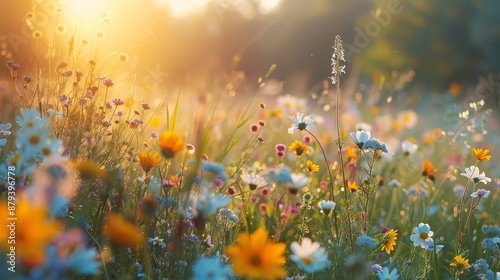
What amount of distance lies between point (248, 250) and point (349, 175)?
2045mm

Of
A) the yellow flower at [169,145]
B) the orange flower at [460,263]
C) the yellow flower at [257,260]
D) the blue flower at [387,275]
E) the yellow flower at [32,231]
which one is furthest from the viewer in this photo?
the orange flower at [460,263]

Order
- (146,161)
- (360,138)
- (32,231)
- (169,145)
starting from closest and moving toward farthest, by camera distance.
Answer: (32,231)
(169,145)
(146,161)
(360,138)

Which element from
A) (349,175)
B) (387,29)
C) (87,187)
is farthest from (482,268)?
(387,29)

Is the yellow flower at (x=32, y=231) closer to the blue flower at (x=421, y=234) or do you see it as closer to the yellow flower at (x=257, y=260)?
the yellow flower at (x=257, y=260)

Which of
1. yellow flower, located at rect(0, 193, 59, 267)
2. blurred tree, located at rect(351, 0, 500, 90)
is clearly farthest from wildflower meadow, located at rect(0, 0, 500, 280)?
blurred tree, located at rect(351, 0, 500, 90)

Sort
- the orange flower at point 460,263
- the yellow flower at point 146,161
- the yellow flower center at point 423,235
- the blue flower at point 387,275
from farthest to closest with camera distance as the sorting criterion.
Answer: the yellow flower center at point 423,235 < the orange flower at point 460,263 < the blue flower at point 387,275 < the yellow flower at point 146,161

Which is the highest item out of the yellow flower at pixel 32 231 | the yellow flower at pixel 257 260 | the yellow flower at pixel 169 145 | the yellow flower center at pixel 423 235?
the yellow flower center at pixel 423 235

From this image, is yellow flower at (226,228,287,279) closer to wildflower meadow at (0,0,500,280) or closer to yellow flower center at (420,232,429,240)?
wildflower meadow at (0,0,500,280)

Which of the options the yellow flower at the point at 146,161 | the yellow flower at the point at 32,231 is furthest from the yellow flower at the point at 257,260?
the yellow flower at the point at 146,161

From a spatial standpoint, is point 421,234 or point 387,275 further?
point 421,234

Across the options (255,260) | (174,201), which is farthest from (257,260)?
(174,201)

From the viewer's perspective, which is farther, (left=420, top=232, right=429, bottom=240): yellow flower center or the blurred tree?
the blurred tree

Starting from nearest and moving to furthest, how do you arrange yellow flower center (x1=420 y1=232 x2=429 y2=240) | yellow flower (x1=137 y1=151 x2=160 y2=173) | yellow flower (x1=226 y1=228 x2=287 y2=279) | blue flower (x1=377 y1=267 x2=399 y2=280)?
yellow flower (x1=226 y1=228 x2=287 y2=279) → yellow flower (x1=137 y1=151 x2=160 y2=173) → blue flower (x1=377 y1=267 x2=399 y2=280) → yellow flower center (x1=420 y1=232 x2=429 y2=240)

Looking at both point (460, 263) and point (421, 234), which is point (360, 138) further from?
point (460, 263)
